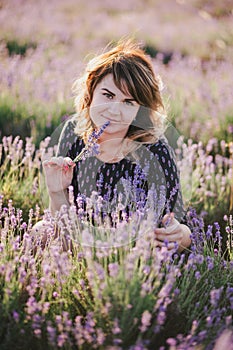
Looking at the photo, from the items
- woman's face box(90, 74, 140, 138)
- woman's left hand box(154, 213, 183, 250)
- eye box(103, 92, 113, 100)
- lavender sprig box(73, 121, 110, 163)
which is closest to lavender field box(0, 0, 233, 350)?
woman's left hand box(154, 213, 183, 250)

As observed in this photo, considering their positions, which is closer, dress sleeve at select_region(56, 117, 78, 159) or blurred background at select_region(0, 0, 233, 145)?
dress sleeve at select_region(56, 117, 78, 159)

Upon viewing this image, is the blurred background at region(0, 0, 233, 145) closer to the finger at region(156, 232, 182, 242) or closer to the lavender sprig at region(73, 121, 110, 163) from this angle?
the lavender sprig at region(73, 121, 110, 163)

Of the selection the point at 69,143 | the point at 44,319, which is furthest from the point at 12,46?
the point at 44,319

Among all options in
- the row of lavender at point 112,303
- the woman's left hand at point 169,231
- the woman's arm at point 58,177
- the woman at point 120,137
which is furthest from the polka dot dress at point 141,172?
the row of lavender at point 112,303

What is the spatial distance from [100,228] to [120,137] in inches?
28.5

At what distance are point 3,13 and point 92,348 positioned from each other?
8.42 metres

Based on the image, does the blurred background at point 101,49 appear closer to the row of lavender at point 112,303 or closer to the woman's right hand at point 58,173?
the woman's right hand at point 58,173

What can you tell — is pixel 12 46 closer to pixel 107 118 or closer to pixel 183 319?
pixel 107 118

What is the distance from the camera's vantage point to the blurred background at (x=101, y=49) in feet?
17.4

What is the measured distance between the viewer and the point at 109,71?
2939 millimetres

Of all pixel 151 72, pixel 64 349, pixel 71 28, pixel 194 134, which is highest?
pixel 71 28

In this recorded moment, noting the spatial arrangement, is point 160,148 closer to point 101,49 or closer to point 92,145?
point 92,145

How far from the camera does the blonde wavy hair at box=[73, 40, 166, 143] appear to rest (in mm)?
2930

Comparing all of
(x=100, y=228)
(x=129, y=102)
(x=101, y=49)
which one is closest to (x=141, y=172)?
(x=129, y=102)
